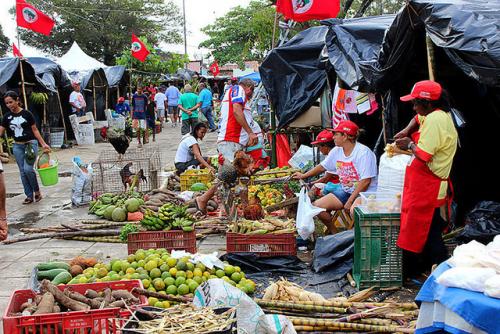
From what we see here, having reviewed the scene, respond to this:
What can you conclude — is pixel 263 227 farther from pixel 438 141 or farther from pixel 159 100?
pixel 159 100

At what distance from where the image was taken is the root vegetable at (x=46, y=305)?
4.33m

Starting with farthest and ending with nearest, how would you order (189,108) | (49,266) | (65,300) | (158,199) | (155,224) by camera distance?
(189,108) < (158,199) < (155,224) < (49,266) < (65,300)

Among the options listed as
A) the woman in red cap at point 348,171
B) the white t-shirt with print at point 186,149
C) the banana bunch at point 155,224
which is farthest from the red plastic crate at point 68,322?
the white t-shirt with print at point 186,149

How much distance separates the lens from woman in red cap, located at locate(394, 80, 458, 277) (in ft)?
18.6

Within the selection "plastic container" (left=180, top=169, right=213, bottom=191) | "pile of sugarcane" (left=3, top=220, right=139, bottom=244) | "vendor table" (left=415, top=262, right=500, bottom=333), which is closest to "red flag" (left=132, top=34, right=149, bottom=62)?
"plastic container" (left=180, top=169, right=213, bottom=191)

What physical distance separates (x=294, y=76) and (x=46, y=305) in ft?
27.7

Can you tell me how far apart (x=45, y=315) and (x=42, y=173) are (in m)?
8.32

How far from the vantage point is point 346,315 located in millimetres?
5297

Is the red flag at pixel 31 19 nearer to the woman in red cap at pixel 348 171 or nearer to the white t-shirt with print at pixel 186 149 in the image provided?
the white t-shirt with print at pixel 186 149

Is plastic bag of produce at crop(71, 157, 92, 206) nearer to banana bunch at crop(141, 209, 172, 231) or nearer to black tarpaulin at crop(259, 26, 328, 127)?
black tarpaulin at crop(259, 26, 328, 127)

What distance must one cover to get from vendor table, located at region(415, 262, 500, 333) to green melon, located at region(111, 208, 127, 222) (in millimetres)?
6812

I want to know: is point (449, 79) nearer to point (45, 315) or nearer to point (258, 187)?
point (258, 187)

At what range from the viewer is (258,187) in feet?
33.6

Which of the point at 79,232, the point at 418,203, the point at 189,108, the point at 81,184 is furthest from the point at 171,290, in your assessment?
the point at 189,108
